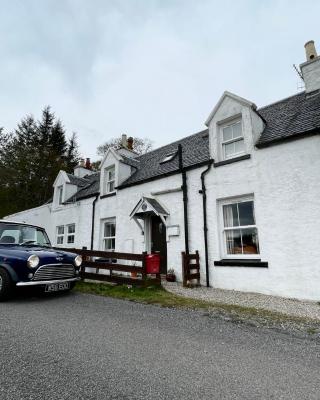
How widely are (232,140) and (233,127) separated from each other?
65 centimetres

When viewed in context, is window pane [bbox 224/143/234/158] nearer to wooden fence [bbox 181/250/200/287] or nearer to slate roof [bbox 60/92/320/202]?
slate roof [bbox 60/92/320/202]

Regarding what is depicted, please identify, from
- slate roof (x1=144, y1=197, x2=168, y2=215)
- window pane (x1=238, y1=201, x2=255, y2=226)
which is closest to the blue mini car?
slate roof (x1=144, y1=197, x2=168, y2=215)

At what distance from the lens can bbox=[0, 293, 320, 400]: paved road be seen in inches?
101

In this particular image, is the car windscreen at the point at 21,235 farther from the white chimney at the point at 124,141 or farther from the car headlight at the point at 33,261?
the white chimney at the point at 124,141

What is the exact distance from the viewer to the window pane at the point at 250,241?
8.31 m

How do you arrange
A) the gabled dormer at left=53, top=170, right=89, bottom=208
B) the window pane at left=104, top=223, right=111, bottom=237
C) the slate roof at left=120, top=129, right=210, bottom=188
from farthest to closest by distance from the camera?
the gabled dormer at left=53, top=170, right=89, bottom=208 < the window pane at left=104, top=223, right=111, bottom=237 < the slate roof at left=120, top=129, right=210, bottom=188

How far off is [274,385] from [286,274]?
5174 mm

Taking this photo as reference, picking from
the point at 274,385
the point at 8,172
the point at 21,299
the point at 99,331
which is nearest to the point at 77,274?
the point at 21,299

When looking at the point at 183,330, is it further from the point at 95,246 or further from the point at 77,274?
the point at 95,246

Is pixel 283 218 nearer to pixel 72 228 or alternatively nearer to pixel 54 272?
pixel 54 272

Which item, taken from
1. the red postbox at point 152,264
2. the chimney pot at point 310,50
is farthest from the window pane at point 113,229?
the chimney pot at point 310,50

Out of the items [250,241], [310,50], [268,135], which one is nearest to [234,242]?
[250,241]

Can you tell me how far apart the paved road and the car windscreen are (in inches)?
103

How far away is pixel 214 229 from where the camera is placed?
9.00 meters
